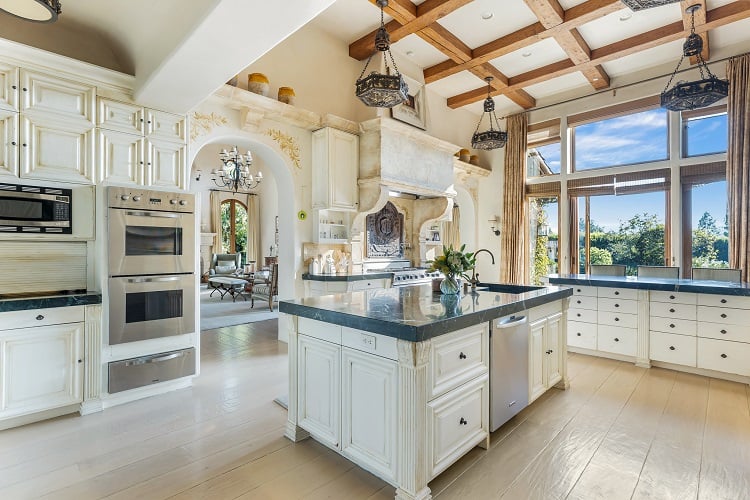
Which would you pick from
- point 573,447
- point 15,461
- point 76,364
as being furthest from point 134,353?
point 573,447

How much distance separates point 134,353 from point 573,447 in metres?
3.42

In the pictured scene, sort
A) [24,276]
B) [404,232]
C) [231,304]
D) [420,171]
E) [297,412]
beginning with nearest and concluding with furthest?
[297,412], [24,276], [420,171], [404,232], [231,304]

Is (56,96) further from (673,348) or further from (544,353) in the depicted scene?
(673,348)

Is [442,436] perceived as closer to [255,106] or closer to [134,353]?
[134,353]

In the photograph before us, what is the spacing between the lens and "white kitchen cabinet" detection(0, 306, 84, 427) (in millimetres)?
2566

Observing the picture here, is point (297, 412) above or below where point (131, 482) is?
above

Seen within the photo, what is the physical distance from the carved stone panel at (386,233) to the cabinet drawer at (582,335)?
3.00 m

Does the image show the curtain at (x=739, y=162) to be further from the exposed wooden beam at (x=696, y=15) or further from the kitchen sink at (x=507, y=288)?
the kitchen sink at (x=507, y=288)

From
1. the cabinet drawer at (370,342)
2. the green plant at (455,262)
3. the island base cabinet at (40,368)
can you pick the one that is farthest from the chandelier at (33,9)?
the green plant at (455,262)

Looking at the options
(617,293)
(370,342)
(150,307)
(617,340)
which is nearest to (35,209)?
(150,307)

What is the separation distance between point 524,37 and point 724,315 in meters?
3.85

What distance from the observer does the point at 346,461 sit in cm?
220

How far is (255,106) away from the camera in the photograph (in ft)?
13.7

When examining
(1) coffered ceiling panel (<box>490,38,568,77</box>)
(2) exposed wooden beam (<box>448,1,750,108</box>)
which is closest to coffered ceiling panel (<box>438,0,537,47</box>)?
(1) coffered ceiling panel (<box>490,38,568,77</box>)
